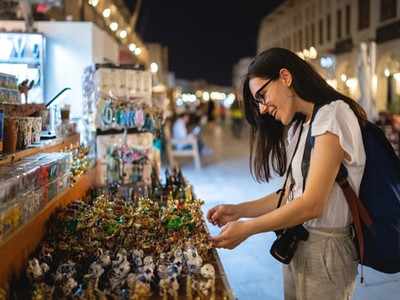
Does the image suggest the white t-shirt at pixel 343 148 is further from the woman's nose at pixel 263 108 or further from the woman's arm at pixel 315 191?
the woman's nose at pixel 263 108

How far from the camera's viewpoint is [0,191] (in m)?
1.99

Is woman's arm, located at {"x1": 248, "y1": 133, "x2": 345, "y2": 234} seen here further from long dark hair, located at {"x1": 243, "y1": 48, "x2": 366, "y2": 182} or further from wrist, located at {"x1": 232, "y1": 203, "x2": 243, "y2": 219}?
wrist, located at {"x1": 232, "y1": 203, "x2": 243, "y2": 219}

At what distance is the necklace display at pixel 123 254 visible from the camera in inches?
87.3

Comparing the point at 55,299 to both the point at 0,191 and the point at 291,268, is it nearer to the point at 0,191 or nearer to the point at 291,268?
the point at 0,191

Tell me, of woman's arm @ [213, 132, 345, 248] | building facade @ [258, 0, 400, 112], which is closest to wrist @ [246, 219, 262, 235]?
woman's arm @ [213, 132, 345, 248]

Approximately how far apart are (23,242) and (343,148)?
4.82 feet

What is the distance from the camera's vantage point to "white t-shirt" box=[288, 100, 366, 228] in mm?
1956

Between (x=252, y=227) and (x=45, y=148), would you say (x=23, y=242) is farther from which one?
(x=252, y=227)

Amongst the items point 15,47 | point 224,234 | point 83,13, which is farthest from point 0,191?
point 83,13

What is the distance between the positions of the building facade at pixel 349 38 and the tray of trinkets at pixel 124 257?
27.7 ft

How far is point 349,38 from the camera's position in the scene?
24438mm

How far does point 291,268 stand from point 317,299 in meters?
0.20

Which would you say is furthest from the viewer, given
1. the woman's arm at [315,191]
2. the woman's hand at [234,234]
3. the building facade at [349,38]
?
the building facade at [349,38]

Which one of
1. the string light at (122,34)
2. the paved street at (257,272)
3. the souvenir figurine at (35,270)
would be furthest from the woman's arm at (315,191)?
the string light at (122,34)
